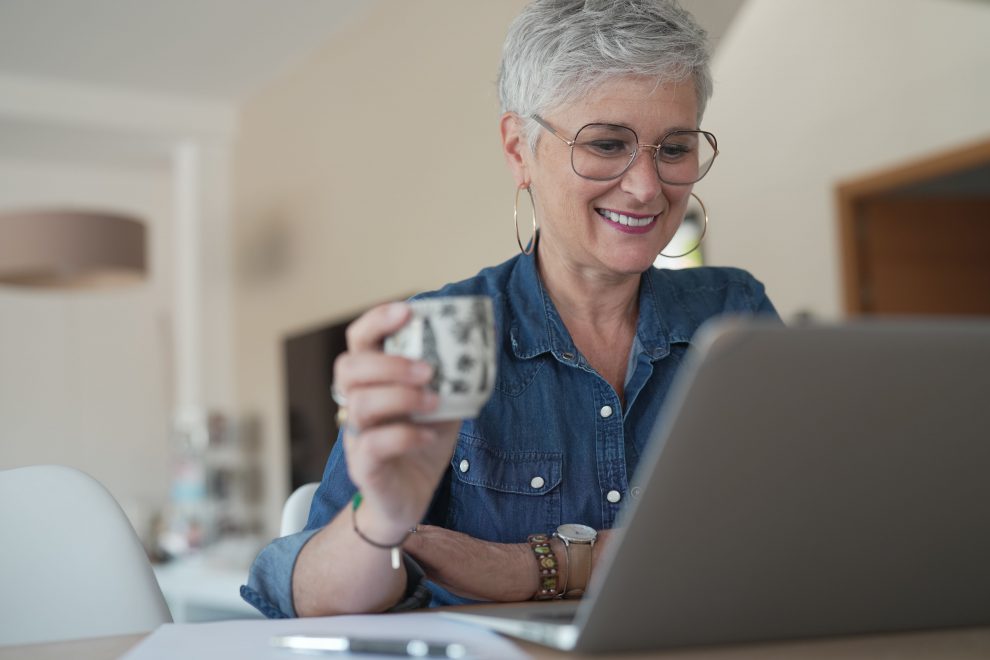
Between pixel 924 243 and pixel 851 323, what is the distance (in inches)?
168

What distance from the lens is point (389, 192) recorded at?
380 cm

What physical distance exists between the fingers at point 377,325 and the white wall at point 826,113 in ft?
10.1

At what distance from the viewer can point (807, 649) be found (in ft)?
1.86

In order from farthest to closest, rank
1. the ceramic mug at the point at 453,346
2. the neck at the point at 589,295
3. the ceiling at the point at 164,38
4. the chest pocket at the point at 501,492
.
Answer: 1. the ceiling at the point at 164,38
2. the neck at the point at 589,295
3. the chest pocket at the point at 501,492
4. the ceramic mug at the point at 453,346

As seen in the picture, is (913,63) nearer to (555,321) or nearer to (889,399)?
(555,321)

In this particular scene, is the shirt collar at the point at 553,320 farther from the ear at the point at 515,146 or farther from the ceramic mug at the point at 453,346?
the ceramic mug at the point at 453,346

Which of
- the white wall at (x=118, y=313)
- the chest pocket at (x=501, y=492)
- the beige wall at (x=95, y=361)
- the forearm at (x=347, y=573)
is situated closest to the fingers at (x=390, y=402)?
the forearm at (x=347, y=573)

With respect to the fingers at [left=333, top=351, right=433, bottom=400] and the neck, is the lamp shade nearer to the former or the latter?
the neck

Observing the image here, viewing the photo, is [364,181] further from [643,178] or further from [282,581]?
[282,581]

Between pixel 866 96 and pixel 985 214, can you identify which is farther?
pixel 985 214

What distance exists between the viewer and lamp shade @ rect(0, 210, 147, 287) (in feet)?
Answer: 12.9

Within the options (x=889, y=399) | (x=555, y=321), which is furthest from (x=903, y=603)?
(x=555, y=321)

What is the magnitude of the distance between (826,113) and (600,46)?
10.7ft

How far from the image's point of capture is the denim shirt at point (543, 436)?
100cm
